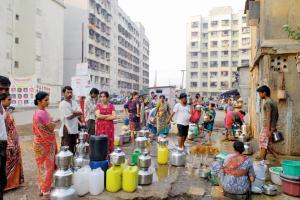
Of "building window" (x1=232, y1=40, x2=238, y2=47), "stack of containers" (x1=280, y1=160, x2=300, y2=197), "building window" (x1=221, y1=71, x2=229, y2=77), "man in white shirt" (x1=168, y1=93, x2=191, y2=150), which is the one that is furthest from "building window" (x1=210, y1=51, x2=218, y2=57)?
"stack of containers" (x1=280, y1=160, x2=300, y2=197)

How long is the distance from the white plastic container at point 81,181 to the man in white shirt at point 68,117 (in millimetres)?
1100

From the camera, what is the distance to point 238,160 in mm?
4602

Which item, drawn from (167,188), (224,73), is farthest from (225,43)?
(167,188)

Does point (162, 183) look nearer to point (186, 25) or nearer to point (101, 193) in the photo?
point (101, 193)

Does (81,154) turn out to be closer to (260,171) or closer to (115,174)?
(115,174)

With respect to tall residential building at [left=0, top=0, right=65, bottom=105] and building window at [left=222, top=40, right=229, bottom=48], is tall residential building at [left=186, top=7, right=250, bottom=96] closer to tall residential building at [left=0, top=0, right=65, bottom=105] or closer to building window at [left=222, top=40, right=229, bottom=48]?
building window at [left=222, top=40, right=229, bottom=48]

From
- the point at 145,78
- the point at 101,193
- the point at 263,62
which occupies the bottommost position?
the point at 101,193

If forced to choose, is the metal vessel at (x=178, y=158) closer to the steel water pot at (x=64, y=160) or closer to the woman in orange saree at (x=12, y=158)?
the steel water pot at (x=64, y=160)

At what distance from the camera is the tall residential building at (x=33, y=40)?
3366 cm

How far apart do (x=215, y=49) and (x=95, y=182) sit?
72619mm

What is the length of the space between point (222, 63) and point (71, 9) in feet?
131

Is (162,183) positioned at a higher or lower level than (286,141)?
lower

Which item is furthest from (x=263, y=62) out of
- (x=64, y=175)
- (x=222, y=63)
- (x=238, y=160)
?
(x=222, y=63)

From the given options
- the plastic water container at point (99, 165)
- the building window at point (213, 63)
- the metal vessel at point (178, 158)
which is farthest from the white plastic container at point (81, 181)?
the building window at point (213, 63)
